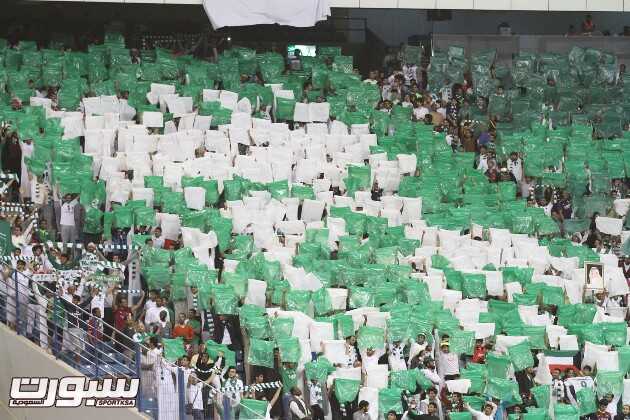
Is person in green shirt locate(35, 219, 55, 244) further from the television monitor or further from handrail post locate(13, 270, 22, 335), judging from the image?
the television monitor

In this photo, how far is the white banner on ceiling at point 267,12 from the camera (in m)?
33.2

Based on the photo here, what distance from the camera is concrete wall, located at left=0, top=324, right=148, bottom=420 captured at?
21000mm

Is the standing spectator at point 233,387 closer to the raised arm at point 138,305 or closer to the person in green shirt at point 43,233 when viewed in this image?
the raised arm at point 138,305

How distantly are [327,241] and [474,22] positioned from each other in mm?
12005

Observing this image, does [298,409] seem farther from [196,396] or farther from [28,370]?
[28,370]

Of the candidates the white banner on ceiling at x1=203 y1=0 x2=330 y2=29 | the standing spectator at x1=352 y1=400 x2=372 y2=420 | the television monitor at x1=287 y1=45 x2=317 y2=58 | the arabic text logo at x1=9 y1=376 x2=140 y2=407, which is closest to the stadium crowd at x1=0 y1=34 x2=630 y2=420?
the standing spectator at x1=352 y1=400 x2=372 y2=420

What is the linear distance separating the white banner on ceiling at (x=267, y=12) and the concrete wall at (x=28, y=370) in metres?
12.5

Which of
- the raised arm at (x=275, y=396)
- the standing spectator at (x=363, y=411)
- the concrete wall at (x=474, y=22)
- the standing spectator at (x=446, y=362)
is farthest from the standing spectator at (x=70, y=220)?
the concrete wall at (x=474, y=22)

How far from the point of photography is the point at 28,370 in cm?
2183

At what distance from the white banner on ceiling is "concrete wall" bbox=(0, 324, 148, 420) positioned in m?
12.5

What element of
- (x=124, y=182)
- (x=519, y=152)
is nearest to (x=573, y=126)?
(x=519, y=152)

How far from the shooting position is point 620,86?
3459 centimetres

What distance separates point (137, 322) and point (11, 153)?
5.51m

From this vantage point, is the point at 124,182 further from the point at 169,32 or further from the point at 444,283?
the point at 169,32
